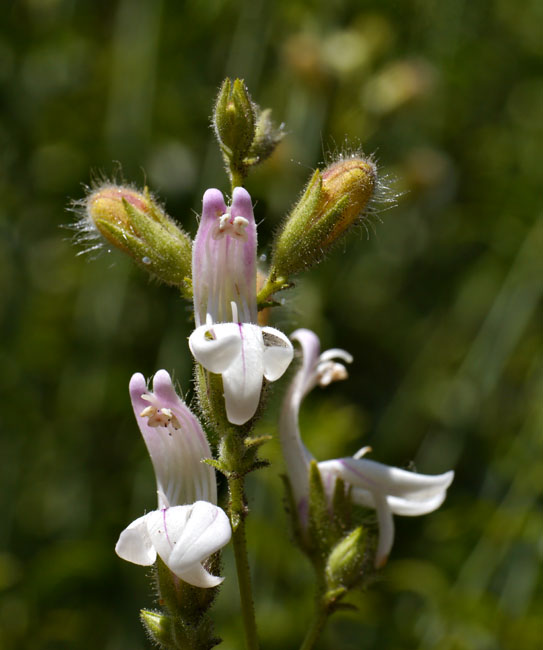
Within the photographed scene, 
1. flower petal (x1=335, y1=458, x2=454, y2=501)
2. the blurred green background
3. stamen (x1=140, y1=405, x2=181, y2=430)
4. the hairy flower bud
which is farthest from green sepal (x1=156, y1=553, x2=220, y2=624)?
the blurred green background

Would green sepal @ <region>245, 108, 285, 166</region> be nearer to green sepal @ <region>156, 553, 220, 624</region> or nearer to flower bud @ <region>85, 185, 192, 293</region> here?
flower bud @ <region>85, 185, 192, 293</region>

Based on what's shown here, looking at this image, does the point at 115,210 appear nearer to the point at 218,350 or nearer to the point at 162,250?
the point at 162,250

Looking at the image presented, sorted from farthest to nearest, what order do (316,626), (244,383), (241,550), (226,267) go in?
(316,626)
(226,267)
(241,550)
(244,383)

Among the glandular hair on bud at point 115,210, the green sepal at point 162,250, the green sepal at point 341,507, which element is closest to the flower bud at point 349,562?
the green sepal at point 341,507

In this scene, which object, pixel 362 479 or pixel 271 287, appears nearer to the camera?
pixel 271 287

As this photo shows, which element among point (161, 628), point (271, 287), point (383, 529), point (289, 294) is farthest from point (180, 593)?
point (289, 294)
